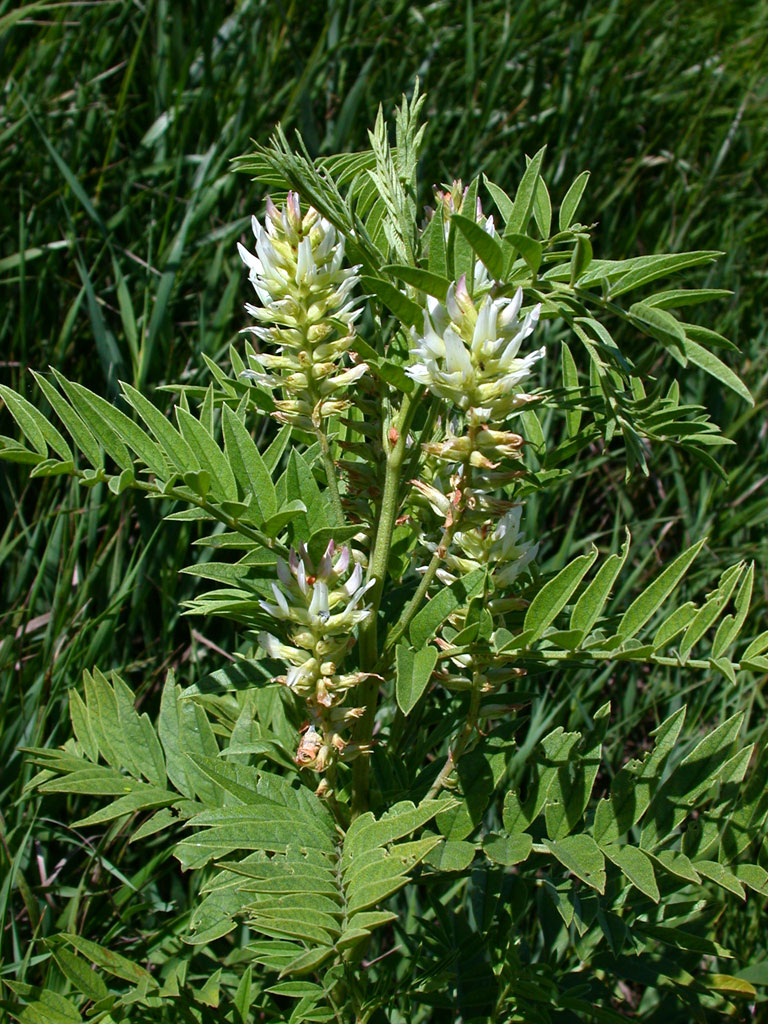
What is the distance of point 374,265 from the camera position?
104 centimetres

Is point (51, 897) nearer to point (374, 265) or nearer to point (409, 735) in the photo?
point (409, 735)

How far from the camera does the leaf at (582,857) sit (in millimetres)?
1037

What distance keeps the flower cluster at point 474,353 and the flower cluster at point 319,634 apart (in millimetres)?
206

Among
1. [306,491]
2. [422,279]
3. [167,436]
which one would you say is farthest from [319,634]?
[422,279]

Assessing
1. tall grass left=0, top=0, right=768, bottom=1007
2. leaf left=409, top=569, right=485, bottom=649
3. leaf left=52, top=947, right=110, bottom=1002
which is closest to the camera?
leaf left=409, top=569, right=485, bottom=649

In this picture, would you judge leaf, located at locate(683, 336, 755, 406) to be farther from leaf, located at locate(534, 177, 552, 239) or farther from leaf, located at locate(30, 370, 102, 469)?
leaf, located at locate(30, 370, 102, 469)

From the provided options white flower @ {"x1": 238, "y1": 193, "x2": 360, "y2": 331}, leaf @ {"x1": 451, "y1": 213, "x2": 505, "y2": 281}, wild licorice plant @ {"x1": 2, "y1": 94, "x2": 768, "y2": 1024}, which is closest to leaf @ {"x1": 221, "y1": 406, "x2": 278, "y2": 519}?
wild licorice plant @ {"x1": 2, "y1": 94, "x2": 768, "y2": 1024}

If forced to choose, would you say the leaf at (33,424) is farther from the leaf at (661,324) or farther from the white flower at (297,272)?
the leaf at (661,324)

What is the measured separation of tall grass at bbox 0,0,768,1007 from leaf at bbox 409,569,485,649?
75 cm

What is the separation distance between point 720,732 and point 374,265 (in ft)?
2.30

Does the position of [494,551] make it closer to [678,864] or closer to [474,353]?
[474,353]

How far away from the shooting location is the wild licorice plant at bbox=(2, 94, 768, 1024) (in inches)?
38.1

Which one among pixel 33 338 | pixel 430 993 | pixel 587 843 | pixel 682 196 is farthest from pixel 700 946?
pixel 682 196

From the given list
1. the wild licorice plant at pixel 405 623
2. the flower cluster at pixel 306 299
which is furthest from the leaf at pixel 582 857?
Result: the flower cluster at pixel 306 299
